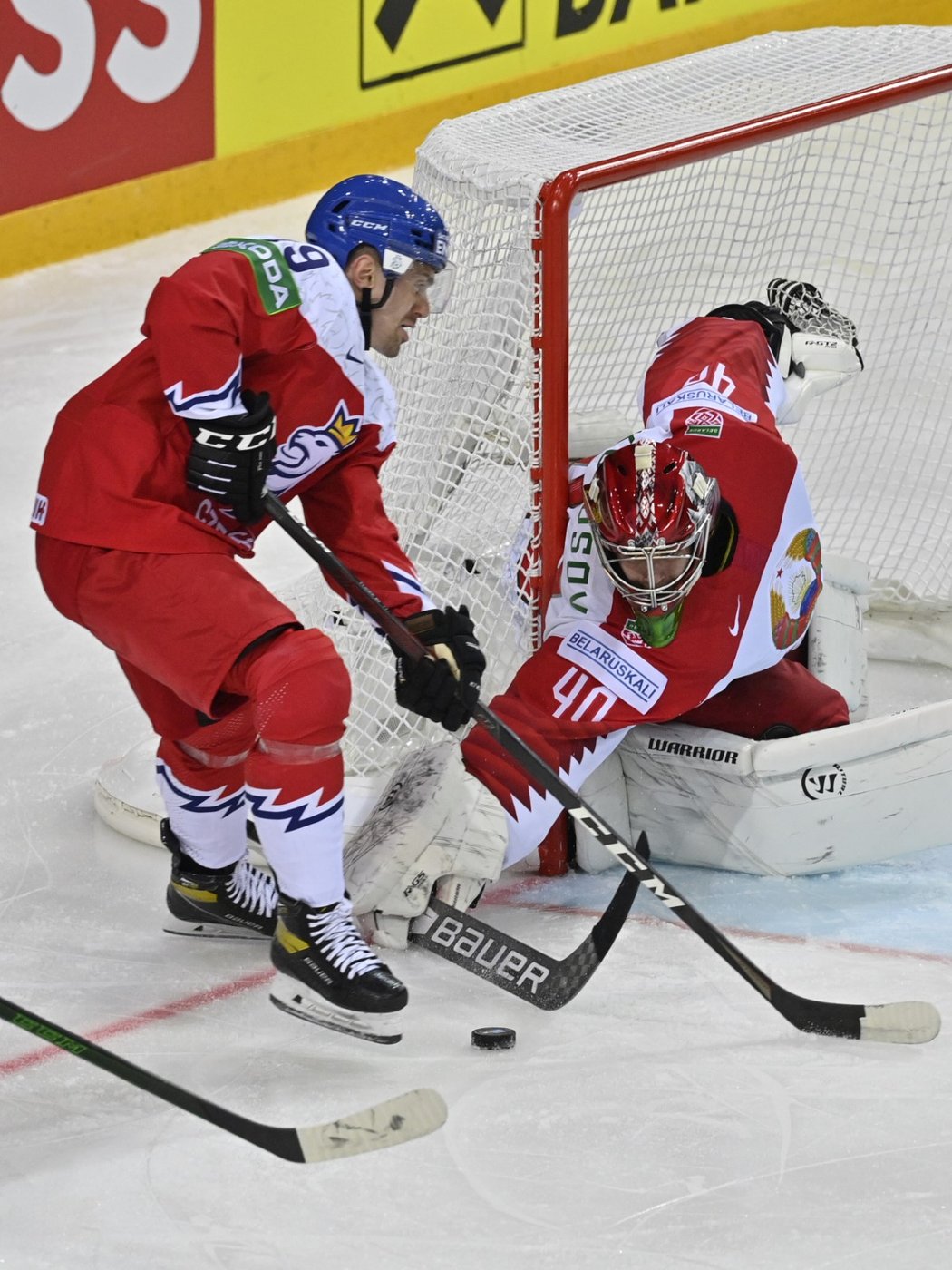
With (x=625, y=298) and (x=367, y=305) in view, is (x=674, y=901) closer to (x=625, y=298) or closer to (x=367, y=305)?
(x=367, y=305)

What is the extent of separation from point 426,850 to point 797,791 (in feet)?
2.04

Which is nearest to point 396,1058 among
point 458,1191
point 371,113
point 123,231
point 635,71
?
point 458,1191

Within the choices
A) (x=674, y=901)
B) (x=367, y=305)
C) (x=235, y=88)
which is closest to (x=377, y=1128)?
(x=674, y=901)

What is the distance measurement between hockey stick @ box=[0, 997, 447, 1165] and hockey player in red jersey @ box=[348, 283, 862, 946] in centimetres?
50

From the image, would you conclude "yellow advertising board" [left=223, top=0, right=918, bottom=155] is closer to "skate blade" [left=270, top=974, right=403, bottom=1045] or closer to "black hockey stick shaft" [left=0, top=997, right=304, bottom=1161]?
"skate blade" [left=270, top=974, right=403, bottom=1045]

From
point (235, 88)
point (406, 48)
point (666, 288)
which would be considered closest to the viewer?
point (666, 288)

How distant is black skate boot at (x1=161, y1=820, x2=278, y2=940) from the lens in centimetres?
301

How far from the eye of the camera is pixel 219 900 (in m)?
3.01

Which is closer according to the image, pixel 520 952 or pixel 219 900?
pixel 520 952

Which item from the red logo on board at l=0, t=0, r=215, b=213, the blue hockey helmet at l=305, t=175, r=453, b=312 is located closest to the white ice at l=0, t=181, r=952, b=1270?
the blue hockey helmet at l=305, t=175, r=453, b=312

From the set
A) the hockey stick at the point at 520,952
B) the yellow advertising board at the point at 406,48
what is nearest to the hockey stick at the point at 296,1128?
the hockey stick at the point at 520,952

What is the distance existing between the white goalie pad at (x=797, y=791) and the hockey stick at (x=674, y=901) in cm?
34

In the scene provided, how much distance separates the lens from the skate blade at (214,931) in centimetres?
303

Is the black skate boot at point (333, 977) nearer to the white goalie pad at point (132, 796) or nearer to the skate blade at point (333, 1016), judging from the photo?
the skate blade at point (333, 1016)
